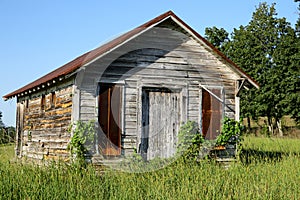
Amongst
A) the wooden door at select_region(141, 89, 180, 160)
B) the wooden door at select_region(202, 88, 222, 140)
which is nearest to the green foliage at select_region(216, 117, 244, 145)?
the wooden door at select_region(202, 88, 222, 140)

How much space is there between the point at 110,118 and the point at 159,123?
5.50 ft

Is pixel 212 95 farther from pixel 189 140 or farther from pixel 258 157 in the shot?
pixel 258 157

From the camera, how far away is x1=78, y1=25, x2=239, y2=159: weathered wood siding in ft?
40.0

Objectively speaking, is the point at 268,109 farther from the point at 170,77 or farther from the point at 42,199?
the point at 42,199

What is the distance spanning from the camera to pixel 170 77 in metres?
13.1

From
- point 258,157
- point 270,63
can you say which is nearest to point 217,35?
point 270,63

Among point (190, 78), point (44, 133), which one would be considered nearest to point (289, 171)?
point (190, 78)

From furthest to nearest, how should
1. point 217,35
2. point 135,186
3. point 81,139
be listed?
point 217,35 → point 81,139 → point 135,186

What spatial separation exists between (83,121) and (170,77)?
314 cm

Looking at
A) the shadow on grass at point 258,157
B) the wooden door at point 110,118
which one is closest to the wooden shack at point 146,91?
the wooden door at point 110,118

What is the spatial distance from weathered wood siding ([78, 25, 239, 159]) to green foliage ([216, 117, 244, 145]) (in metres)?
0.31

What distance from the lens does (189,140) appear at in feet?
42.2

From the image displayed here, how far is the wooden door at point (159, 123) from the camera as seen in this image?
12828mm

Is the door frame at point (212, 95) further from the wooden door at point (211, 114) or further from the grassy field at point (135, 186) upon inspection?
the grassy field at point (135, 186)
